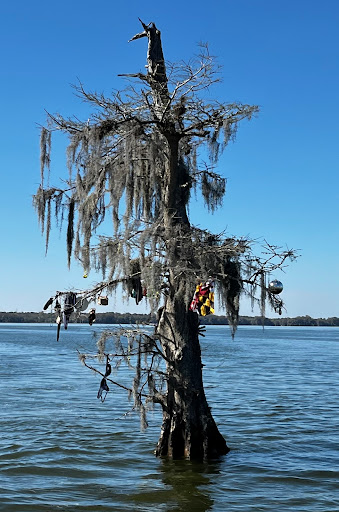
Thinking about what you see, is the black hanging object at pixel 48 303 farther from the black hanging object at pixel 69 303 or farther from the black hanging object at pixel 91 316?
the black hanging object at pixel 91 316

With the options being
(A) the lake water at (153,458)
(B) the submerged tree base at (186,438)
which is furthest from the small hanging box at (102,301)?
(A) the lake water at (153,458)

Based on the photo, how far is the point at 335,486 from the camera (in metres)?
11.9

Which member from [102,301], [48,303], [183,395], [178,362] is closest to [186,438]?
[183,395]

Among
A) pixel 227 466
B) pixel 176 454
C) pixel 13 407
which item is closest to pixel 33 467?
pixel 176 454

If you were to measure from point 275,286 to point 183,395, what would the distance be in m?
2.47

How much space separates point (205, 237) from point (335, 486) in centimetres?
Answer: 474

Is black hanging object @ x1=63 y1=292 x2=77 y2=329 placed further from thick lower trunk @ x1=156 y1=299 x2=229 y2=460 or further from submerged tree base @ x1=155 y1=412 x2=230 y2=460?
submerged tree base @ x1=155 y1=412 x2=230 y2=460

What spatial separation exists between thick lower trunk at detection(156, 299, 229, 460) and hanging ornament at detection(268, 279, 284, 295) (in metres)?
1.46

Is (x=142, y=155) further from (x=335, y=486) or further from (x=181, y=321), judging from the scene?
(x=335, y=486)

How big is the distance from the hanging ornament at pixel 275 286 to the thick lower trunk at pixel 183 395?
146 centimetres

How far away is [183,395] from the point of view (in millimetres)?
12172

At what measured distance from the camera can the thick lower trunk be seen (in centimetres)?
1219

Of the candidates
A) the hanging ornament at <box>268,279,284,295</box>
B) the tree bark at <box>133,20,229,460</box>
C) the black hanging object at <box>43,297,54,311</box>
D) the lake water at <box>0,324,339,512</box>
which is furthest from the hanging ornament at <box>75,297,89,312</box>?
the hanging ornament at <box>268,279,284,295</box>

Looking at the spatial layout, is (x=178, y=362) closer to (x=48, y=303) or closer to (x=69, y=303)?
(x=69, y=303)
